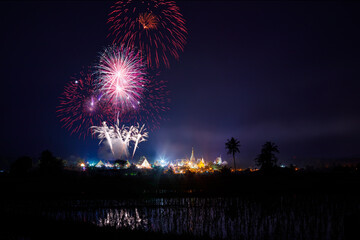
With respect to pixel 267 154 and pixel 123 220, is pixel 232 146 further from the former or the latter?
pixel 123 220

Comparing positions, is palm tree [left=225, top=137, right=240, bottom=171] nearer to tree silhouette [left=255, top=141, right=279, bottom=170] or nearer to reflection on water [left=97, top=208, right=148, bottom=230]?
tree silhouette [left=255, top=141, right=279, bottom=170]

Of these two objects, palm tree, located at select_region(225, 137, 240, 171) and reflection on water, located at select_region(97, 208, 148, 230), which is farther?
palm tree, located at select_region(225, 137, 240, 171)

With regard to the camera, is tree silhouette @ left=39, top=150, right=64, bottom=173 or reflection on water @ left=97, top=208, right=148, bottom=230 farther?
tree silhouette @ left=39, top=150, right=64, bottom=173

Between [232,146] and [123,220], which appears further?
[232,146]

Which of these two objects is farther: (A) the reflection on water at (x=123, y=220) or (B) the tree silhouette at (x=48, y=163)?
(B) the tree silhouette at (x=48, y=163)

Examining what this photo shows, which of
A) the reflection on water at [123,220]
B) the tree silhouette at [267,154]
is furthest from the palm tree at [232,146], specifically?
the reflection on water at [123,220]

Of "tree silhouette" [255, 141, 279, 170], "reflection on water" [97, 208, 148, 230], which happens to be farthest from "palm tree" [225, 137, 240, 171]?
"reflection on water" [97, 208, 148, 230]

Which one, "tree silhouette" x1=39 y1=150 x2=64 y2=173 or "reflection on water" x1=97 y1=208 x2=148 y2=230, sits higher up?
"tree silhouette" x1=39 y1=150 x2=64 y2=173

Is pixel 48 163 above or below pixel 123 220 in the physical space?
above

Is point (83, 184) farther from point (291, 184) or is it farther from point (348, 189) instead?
point (348, 189)

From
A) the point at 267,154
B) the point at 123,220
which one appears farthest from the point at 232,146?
the point at 123,220

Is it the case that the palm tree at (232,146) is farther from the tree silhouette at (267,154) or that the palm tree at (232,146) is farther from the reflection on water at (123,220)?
the reflection on water at (123,220)

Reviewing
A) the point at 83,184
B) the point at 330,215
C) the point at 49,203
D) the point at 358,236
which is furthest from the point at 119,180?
the point at 358,236

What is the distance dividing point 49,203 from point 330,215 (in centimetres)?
2163
